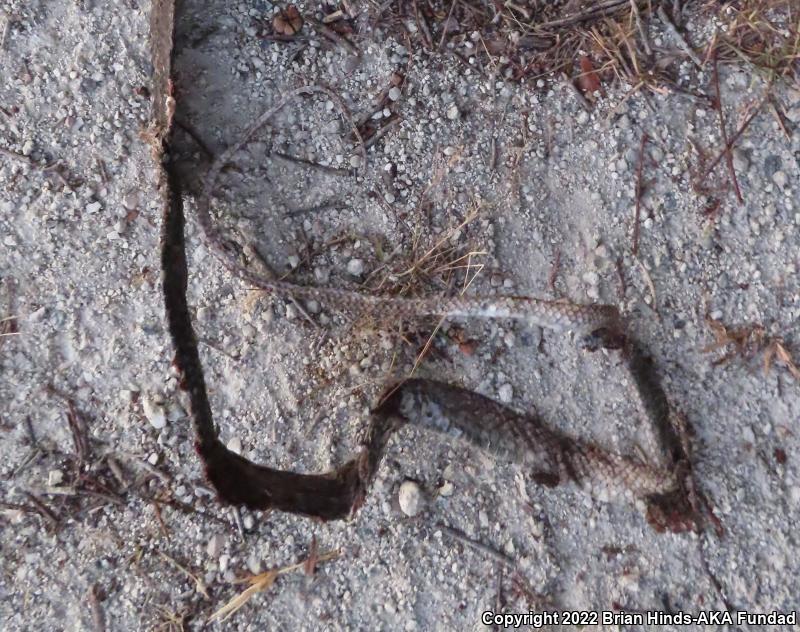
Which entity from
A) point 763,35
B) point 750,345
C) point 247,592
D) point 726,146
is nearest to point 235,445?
point 247,592

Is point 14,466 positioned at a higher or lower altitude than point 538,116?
lower

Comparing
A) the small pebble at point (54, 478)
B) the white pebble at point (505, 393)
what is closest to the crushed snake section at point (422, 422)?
the white pebble at point (505, 393)

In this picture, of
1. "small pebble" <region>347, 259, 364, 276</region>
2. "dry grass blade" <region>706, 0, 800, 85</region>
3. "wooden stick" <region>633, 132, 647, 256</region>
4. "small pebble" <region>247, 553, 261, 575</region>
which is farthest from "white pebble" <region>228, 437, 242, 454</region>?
"dry grass blade" <region>706, 0, 800, 85</region>

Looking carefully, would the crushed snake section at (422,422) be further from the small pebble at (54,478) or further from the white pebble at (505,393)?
the small pebble at (54,478)

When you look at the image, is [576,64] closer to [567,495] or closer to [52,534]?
[567,495]

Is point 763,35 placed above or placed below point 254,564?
above

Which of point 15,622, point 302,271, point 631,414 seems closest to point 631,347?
point 631,414

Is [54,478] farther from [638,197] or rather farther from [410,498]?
[638,197]
